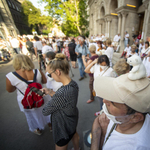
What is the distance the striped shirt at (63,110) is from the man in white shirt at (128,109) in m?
0.53

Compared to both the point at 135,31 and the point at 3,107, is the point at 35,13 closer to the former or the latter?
the point at 135,31

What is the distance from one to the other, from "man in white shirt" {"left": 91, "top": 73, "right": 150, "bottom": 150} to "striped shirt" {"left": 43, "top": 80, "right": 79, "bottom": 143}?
1.74 feet

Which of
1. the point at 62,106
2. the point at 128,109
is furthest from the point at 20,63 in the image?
the point at 128,109

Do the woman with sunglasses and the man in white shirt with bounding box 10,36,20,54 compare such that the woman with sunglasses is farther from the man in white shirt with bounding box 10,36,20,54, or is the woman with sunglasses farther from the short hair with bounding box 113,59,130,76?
the man in white shirt with bounding box 10,36,20,54

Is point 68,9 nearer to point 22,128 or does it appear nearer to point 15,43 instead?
point 15,43

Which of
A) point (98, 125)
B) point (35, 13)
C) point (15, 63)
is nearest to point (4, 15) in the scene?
point (15, 63)

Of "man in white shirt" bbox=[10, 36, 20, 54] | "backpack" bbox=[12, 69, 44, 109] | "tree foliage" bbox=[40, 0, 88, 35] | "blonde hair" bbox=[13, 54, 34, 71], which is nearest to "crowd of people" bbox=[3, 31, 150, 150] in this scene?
"blonde hair" bbox=[13, 54, 34, 71]

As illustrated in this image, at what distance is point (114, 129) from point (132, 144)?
0.68 feet

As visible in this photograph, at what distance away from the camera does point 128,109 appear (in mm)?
668

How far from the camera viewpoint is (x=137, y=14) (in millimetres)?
7465

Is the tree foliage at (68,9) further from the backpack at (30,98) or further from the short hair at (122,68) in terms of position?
the backpack at (30,98)

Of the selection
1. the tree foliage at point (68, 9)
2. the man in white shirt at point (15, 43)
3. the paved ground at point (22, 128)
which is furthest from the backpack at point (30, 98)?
the tree foliage at point (68, 9)

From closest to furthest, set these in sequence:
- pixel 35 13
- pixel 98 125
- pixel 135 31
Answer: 1. pixel 98 125
2. pixel 135 31
3. pixel 35 13

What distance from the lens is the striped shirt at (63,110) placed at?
1.14 m
